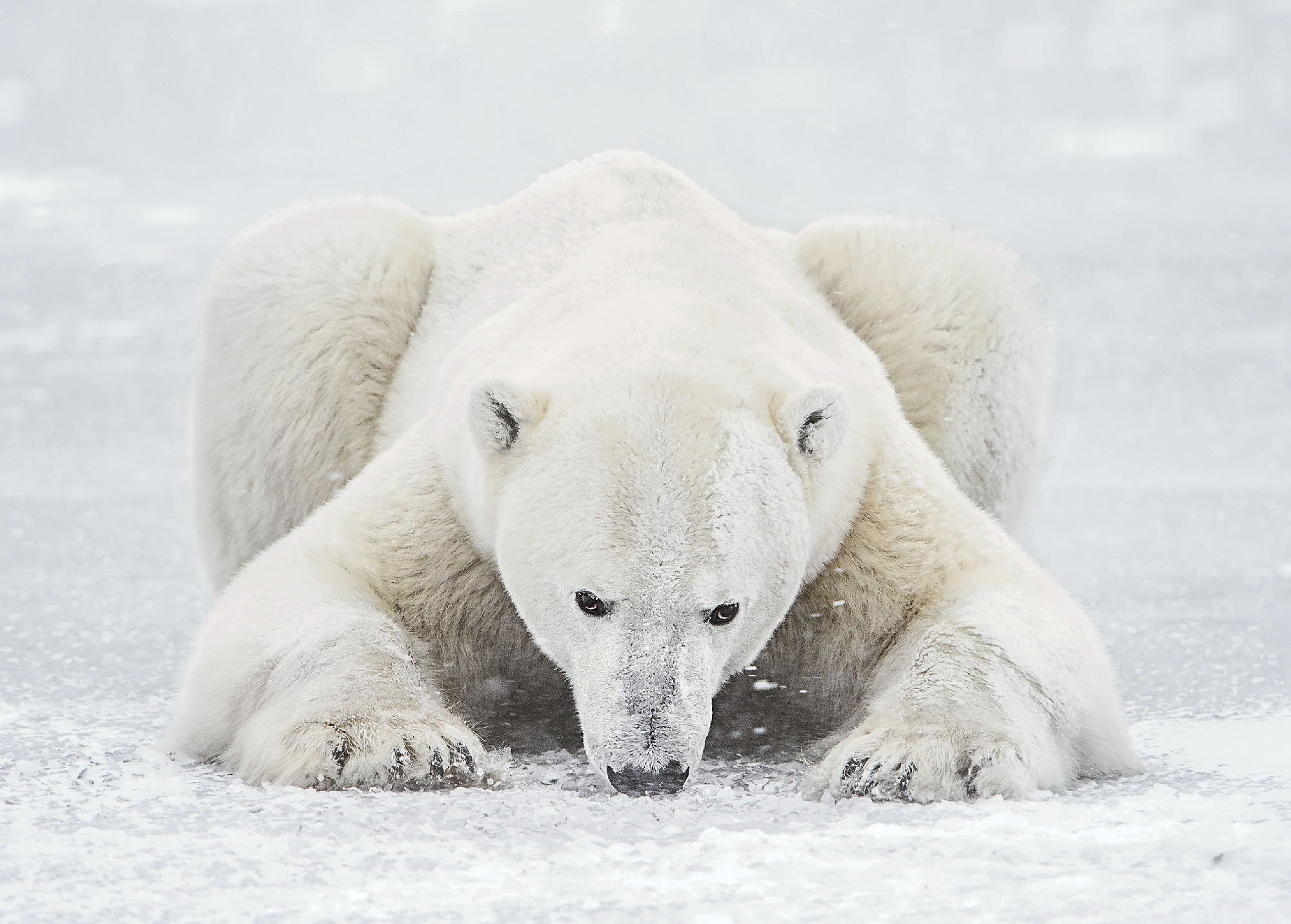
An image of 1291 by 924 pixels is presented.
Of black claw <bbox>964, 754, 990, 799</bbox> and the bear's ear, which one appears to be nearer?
black claw <bbox>964, 754, 990, 799</bbox>

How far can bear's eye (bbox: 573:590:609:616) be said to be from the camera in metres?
2.80

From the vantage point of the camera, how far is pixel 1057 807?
8.50ft

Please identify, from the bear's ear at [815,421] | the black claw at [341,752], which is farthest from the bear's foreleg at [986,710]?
the black claw at [341,752]

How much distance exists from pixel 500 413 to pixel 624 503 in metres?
0.38

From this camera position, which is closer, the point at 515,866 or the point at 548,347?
the point at 515,866

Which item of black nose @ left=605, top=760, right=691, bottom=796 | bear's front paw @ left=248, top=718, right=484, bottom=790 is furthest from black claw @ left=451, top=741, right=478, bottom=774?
black nose @ left=605, top=760, right=691, bottom=796

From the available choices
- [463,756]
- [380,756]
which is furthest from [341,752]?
[463,756]

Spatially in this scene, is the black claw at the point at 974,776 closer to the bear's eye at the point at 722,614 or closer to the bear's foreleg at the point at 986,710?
the bear's foreleg at the point at 986,710

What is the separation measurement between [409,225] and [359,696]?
2300mm

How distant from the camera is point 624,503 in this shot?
9.20 feet

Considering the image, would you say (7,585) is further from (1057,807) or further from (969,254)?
(1057,807)

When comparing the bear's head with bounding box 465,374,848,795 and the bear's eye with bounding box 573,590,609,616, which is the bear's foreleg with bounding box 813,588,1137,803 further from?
the bear's eye with bounding box 573,590,609,616

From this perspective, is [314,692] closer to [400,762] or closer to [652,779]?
[400,762]

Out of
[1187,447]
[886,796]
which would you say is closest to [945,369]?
[886,796]
